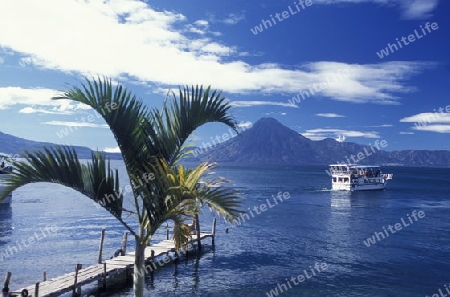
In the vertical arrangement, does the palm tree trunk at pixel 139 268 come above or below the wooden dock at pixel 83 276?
above

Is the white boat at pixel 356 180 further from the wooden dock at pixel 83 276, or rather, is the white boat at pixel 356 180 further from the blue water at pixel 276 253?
the wooden dock at pixel 83 276

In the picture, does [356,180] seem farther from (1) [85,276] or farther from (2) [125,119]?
(2) [125,119]

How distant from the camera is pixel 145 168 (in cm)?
Result: 790

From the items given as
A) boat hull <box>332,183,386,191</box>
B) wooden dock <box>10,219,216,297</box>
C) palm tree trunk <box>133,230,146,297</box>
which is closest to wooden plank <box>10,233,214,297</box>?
wooden dock <box>10,219,216,297</box>

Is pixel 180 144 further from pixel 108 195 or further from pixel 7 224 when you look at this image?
pixel 7 224

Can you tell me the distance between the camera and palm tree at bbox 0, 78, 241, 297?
684cm

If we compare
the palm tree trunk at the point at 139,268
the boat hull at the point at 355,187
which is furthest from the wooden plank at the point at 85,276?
the boat hull at the point at 355,187

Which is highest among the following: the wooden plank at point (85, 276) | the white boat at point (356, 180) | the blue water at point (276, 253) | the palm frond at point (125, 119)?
the palm frond at point (125, 119)

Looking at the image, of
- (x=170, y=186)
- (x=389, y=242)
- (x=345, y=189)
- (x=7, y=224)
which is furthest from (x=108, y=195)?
(x=345, y=189)

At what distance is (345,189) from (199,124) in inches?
5170

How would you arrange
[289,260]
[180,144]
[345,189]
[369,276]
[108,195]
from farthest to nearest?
[345,189] < [289,260] < [369,276] < [180,144] < [108,195]

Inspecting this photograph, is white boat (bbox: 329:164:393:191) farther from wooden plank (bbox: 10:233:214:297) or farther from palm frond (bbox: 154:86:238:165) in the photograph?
palm frond (bbox: 154:86:238:165)

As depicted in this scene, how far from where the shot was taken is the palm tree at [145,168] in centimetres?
684

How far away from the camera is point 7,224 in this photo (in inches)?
2404
